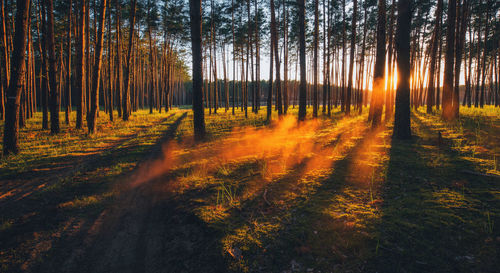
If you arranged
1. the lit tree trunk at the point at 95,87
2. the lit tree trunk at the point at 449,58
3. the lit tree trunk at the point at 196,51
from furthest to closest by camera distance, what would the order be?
the lit tree trunk at the point at 95,87
the lit tree trunk at the point at 449,58
the lit tree trunk at the point at 196,51

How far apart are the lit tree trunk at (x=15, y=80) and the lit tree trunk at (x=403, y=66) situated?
13.3 metres

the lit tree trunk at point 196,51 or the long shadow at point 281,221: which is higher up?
the lit tree trunk at point 196,51

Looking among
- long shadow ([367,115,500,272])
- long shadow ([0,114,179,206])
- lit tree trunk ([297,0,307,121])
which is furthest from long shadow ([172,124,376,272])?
lit tree trunk ([297,0,307,121])

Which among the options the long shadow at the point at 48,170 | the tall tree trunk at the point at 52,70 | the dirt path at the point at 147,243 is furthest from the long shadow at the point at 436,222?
the tall tree trunk at the point at 52,70

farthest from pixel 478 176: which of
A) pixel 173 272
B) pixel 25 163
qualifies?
pixel 25 163

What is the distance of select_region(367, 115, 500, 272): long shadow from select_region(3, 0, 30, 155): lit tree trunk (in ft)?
36.9

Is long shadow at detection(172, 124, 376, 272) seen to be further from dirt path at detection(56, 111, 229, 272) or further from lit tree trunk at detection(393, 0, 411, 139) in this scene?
lit tree trunk at detection(393, 0, 411, 139)

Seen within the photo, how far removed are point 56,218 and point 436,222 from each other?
5788 mm

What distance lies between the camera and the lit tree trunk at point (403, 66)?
7301mm

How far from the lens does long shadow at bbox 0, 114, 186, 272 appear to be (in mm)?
2711

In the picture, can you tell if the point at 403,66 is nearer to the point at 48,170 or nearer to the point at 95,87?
the point at 48,170

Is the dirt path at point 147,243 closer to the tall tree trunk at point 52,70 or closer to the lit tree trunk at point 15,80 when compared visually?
the lit tree trunk at point 15,80

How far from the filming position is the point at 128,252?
2.76 meters

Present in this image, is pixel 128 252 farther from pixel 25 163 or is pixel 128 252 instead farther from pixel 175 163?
pixel 25 163
